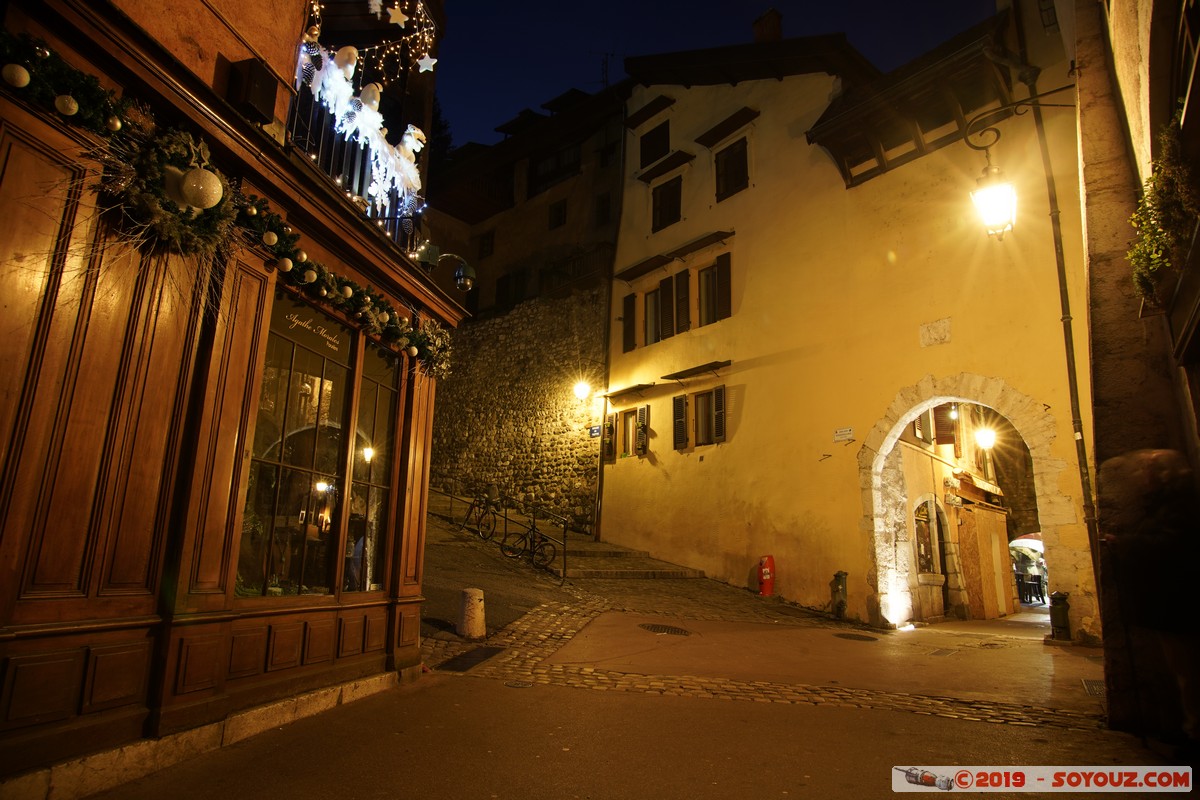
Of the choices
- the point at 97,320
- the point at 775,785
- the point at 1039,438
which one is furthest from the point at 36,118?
the point at 1039,438

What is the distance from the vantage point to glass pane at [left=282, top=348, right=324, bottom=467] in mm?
5340

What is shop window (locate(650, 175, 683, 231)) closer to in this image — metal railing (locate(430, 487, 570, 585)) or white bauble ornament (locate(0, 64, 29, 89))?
metal railing (locate(430, 487, 570, 585))

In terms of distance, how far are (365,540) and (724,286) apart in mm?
11286

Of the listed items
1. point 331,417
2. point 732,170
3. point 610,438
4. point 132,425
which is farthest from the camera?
point 610,438

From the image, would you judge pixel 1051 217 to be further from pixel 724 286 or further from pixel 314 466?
pixel 314 466

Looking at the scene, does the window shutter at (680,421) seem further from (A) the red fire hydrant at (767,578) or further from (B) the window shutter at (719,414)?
(A) the red fire hydrant at (767,578)

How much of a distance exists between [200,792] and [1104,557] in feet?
20.0

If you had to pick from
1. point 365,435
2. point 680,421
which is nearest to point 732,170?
point 680,421

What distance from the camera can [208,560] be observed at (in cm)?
427

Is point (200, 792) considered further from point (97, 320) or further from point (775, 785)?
point (775, 785)

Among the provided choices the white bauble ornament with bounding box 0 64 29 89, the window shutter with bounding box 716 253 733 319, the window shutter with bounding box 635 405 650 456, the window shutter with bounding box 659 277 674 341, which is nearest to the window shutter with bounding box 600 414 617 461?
the window shutter with bounding box 635 405 650 456

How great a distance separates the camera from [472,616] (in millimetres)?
8133

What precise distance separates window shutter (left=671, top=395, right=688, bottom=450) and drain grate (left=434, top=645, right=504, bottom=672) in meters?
8.76

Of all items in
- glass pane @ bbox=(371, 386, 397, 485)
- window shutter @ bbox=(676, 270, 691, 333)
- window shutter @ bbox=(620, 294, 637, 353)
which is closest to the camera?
glass pane @ bbox=(371, 386, 397, 485)
